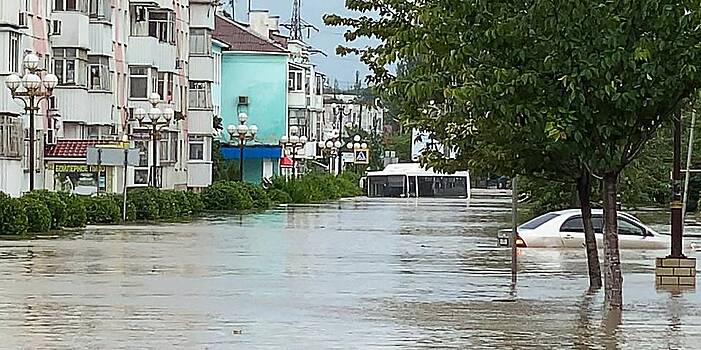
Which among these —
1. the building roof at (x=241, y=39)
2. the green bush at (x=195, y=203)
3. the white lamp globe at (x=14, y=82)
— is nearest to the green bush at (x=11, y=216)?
the white lamp globe at (x=14, y=82)

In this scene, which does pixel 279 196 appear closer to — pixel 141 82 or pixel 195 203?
pixel 141 82

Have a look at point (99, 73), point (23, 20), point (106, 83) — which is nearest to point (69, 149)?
point (23, 20)

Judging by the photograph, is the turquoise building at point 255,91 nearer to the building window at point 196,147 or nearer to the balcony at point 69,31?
the building window at point 196,147

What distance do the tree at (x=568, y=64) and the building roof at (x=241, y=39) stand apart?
87.9 metres

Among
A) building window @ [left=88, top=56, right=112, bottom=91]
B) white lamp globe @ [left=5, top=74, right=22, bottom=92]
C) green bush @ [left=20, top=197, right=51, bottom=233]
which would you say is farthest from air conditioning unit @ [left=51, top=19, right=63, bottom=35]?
green bush @ [left=20, top=197, right=51, bottom=233]

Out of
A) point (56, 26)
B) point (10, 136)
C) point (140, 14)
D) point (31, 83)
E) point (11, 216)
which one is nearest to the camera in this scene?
point (11, 216)

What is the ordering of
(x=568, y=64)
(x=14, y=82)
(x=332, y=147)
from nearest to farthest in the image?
(x=568, y=64) < (x=14, y=82) < (x=332, y=147)

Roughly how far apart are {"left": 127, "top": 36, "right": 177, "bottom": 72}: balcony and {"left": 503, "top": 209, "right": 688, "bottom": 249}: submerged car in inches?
1434

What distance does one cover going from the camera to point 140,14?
7306 centimetres

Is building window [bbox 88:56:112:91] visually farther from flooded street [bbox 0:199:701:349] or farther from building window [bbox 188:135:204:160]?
flooded street [bbox 0:199:701:349]

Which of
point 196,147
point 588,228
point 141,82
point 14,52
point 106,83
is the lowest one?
point 588,228

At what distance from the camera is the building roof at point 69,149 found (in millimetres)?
55438

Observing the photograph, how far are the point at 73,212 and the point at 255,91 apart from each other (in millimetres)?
64176

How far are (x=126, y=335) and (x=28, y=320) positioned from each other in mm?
2042
